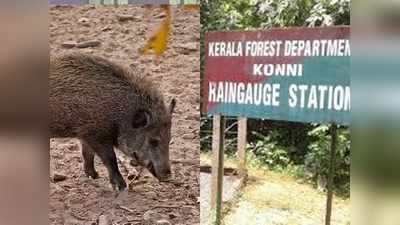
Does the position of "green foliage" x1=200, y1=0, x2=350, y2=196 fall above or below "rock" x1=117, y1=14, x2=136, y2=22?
below

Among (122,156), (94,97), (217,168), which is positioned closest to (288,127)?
(217,168)

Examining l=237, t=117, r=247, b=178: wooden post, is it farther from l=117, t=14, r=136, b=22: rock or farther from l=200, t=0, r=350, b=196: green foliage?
l=117, t=14, r=136, b=22: rock

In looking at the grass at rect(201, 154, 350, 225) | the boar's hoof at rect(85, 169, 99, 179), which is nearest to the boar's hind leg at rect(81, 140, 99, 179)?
the boar's hoof at rect(85, 169, 99, 179)

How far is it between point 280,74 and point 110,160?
2.91 ft

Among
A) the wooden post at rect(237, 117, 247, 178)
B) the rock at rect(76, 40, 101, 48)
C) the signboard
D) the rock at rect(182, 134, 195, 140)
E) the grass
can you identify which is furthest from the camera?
the rock at rect(76, 40, 101, 48)

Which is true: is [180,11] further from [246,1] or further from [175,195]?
[175,195]

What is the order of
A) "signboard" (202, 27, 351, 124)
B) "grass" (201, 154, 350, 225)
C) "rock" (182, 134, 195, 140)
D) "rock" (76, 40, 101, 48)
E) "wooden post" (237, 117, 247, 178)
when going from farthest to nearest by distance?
"rock" (76, 40, 101, 48), "rock" (182, 134, 195, 140), "wooden post" (237, 117, 247, 178), "grass" (201, 154, 350, 225), "signboard" (202, 27, 351, 124)

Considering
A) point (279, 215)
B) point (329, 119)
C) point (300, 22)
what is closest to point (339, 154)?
point (329, 119)

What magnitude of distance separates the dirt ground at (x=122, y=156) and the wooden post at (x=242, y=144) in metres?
0.19

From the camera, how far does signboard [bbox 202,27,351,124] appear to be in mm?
2527

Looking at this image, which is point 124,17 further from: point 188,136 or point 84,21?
point 188,136

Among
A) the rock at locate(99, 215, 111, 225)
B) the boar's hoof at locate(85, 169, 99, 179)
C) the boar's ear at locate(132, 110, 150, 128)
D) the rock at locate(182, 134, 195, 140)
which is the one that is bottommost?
the rock at locate(99, 215, 111, 225)

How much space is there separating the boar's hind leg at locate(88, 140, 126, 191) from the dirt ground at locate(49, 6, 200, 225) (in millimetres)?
25

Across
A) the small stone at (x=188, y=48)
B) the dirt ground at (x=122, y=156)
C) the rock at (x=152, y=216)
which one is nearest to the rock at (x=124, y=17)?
the dirt ground at (x=122, y=156)
